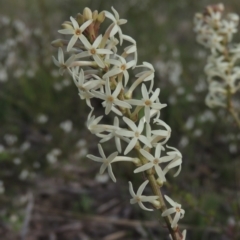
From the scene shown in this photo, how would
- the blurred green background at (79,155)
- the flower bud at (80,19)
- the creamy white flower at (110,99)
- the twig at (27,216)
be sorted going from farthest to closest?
the blurred green background at (79,155) → the twig at (27,216) → the flower bud at (80,19) → the creamy white flower at (110,99)

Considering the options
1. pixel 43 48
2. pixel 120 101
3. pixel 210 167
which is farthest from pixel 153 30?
pixel 120 101

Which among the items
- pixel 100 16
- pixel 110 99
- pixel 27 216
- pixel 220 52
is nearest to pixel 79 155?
pixel 27 216

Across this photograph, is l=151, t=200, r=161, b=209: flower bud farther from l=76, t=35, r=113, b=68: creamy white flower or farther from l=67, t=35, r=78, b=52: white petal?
l=67, t=35, r=78, b=52: white petal

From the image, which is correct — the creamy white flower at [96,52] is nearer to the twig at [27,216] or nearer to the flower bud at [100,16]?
the flower bud at [100,16]

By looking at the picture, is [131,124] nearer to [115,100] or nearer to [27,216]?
[115,100]

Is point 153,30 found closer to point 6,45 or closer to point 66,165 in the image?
point 6,45

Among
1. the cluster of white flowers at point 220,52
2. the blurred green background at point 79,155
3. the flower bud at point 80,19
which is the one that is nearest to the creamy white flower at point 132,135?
the flower bud at point 80,19

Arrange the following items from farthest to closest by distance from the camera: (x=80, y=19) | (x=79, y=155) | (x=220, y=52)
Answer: (x=79, y=155) < (x=220, y=52) < (x=80, y=19)

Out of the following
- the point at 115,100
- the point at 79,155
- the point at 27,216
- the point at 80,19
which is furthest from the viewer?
the point at 79,155
